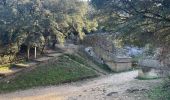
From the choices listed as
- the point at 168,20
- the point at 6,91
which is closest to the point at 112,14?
the point at 168,20

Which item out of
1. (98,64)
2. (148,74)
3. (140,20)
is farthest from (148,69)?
(140,20)

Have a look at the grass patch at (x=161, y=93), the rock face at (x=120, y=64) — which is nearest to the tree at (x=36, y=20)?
the rock face at (x=120, y=64)

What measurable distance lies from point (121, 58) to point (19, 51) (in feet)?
21.7

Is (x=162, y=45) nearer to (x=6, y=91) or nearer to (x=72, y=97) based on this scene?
(x=72, y=97)

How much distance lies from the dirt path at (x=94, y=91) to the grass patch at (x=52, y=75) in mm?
577

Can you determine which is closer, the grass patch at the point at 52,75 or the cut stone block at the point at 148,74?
the grass patch at the point at 52,75

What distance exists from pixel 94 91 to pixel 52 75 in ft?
11.5

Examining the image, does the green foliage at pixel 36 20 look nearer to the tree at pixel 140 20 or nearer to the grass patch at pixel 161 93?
the grass patch at pixel 161 93

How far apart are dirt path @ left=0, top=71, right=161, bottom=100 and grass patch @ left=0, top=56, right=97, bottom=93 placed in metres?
0.58

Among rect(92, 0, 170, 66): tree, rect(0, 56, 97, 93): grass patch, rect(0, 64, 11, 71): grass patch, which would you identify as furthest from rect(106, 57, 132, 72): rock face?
rect(92, 0, 170, 66): tree

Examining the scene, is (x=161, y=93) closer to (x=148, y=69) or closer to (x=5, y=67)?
(x=148, y=69)

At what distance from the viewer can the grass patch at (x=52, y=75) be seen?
60.8 feet

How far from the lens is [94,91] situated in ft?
58.1

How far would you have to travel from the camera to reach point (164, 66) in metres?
15.6
